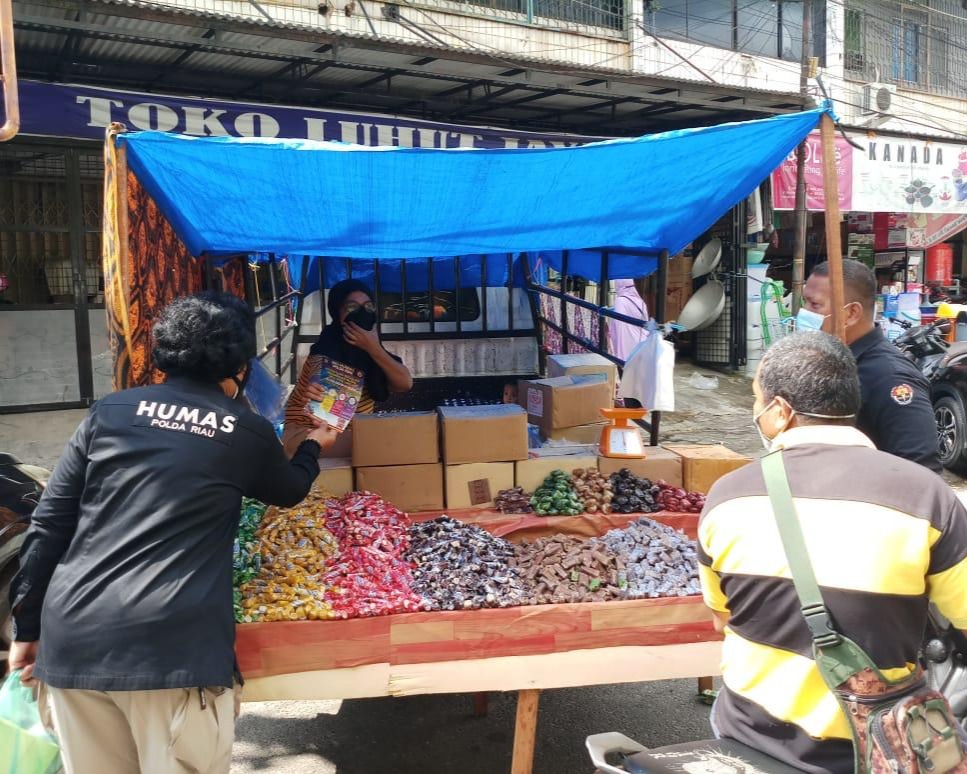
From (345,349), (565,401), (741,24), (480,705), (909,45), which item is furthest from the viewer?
(909,45)

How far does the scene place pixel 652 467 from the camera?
13.3 feet

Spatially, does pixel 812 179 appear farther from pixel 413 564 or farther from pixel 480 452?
pixel 413 564

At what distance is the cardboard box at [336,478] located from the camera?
3.79 meters

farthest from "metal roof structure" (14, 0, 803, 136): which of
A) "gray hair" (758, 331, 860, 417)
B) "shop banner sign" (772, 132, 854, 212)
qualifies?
"gray hair" (758, 331, 860, 417)

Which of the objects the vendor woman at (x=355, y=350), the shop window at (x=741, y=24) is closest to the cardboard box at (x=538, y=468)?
the vendor woman at (x=355, y=350)

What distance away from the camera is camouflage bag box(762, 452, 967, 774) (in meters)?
1.36

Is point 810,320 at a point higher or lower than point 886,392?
higher

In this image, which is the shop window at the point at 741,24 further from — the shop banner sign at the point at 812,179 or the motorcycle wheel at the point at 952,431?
the motorcycle wheel at the point at 952,431

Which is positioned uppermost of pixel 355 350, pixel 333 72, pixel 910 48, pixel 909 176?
pixel 910 48

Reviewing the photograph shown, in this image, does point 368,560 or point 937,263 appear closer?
point 368,560

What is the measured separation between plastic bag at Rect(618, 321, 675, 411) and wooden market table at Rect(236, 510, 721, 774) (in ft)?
5.05

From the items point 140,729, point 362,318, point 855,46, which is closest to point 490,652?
point 140,729

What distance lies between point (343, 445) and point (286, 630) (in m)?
1.49

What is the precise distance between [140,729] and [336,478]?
75.0 inches
